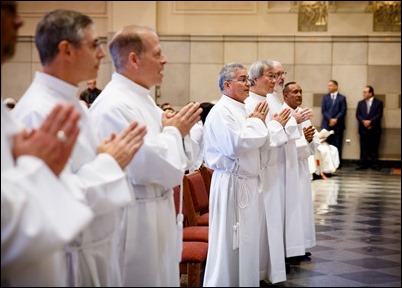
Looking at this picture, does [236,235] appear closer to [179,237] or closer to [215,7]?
[179,237]

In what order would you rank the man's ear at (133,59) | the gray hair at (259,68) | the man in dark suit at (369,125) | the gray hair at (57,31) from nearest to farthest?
the gray hair at (57,31) < the man's ear at (133,59) < the gray hair at (259,68) < the man in dark suit at (369,125)

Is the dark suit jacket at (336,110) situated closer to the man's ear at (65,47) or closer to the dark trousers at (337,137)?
the dark trousers at (337,137)

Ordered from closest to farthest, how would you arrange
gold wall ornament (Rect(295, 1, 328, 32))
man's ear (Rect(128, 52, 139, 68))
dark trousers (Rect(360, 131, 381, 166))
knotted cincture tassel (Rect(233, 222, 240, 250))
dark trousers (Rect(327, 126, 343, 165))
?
man's ear (Rect(128, 52, 139, 68)), knotted cincture tassel (Rect(233, 222, 240, 250)), dark trousers (Rect(360, 131, 381, 166)), dark trousers (Rect(327, 126, 343, 165)), gold wall ornament (Rect(295, 1, 328, 32))

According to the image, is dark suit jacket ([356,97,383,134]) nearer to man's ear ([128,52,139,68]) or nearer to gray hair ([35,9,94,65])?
man's ear ([128,52,139,68])

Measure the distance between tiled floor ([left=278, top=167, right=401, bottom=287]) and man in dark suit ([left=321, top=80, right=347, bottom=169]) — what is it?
2686 millimetres

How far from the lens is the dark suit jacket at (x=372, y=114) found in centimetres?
1594

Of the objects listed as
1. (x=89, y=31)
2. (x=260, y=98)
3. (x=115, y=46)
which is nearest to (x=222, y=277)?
(x=260, y=98)

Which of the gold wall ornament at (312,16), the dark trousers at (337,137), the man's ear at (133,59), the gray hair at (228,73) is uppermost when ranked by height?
the gold wall ornament at (312,16)

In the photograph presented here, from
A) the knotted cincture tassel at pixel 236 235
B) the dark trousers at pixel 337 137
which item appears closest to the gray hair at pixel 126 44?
the knotted cincture tassel at pixel 236 235

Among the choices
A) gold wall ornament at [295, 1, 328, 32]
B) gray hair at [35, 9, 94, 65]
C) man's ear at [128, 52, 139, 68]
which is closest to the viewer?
gray hair at [35, 9, 94, 65]

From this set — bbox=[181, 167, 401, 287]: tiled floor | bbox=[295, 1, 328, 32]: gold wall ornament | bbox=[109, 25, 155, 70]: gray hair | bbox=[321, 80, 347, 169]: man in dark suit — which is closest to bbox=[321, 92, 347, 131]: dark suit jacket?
bbox=[321, 80, 347, 169]: man in dark suit

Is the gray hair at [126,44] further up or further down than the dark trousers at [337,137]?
further up

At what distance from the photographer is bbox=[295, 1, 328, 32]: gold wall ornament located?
54.0 ft

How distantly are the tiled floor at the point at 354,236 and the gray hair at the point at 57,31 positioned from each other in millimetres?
2166
